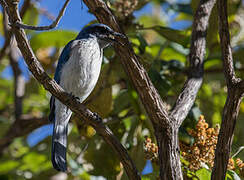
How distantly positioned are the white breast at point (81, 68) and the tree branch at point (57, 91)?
2.83 ft

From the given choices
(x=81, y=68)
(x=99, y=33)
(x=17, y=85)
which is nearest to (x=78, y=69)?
(x=81, y=68)

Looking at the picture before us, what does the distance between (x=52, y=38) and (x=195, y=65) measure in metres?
2.03

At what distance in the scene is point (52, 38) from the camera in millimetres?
4812

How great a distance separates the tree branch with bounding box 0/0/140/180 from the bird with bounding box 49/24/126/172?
0.80m

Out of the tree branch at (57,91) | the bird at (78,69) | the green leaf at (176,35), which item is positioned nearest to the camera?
the tree branch at (57,91)

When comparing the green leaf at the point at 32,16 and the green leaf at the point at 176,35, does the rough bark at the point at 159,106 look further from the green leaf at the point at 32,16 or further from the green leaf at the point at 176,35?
the green leaf at the point at 32,16

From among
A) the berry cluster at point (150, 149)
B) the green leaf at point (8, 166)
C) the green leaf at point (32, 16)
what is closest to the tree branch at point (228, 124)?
the berry cluster at point (150, 149)

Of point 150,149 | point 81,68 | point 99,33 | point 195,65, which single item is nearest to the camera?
point 150,149

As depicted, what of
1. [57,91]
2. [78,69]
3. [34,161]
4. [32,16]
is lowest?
[34,161]

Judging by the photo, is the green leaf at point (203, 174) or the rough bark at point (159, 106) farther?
the green leaf at point (203, 174)

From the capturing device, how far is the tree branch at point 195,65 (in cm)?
288

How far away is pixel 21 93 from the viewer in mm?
4898

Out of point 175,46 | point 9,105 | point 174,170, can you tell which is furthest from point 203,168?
point 9,105

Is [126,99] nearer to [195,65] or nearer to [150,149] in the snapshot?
[195,65]
